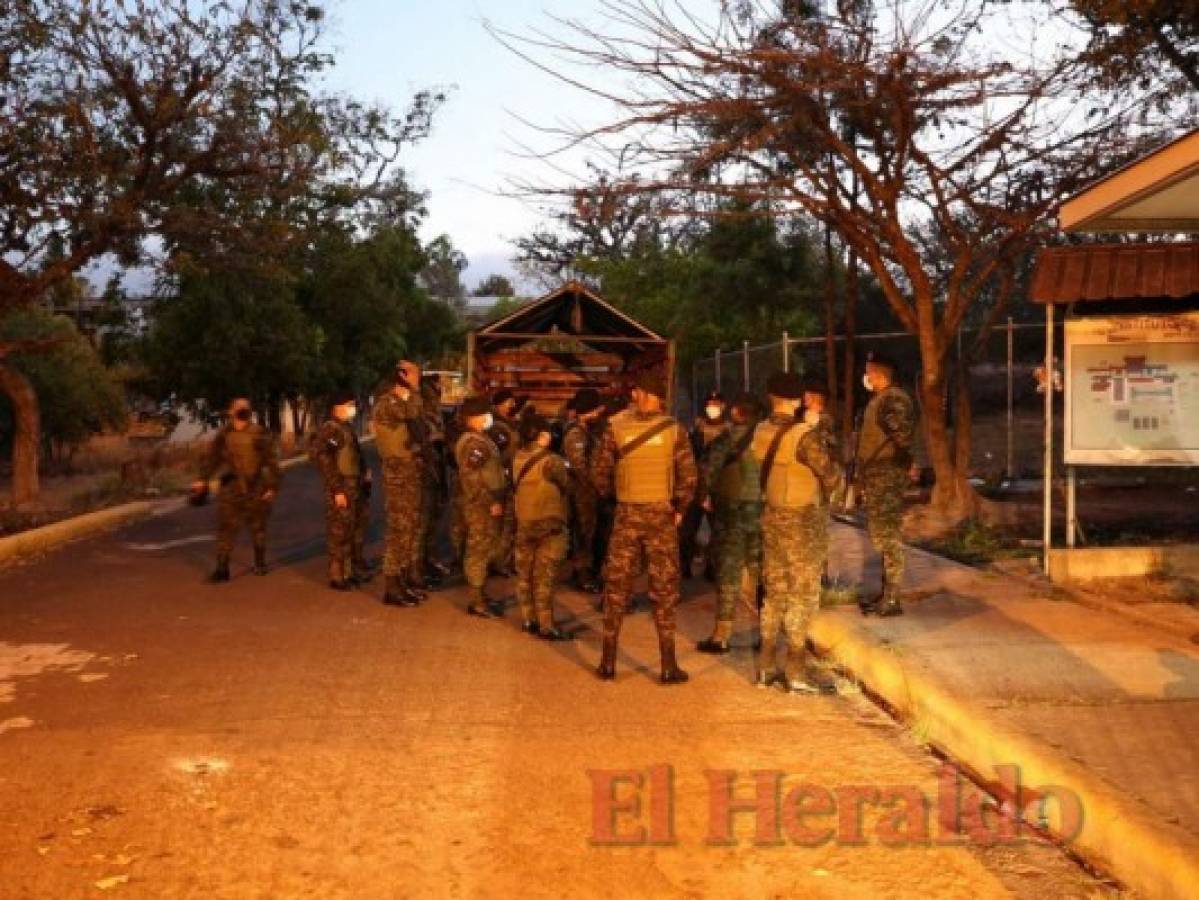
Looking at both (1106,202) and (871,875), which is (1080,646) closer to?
(1106,202)

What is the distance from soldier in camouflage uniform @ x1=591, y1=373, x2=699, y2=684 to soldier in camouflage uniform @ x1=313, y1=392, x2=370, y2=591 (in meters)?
3.98

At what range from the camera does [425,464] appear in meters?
10.9

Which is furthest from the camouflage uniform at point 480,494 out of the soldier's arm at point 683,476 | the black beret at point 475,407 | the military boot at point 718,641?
the soldier's arm at point 683,476

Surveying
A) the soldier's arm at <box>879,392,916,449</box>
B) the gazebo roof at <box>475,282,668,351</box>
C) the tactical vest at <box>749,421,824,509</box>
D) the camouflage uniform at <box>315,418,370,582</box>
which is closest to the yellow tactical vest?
the soldier's arm at <box>879,392,916,449</box>

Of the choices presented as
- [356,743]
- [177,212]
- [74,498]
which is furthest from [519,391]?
[356,743]

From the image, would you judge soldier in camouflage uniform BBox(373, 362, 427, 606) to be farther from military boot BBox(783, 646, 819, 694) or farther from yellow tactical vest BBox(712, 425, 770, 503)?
military boot BBox(783, 646, 819, 694)

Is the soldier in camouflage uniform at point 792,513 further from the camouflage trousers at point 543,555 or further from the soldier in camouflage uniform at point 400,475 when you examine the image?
the soldier in camouflage uniform at point 400,475

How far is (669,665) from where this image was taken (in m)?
7.62

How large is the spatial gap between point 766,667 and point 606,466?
150 cm

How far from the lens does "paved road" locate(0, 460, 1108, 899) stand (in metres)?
4.68

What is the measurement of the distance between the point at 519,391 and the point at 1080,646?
10.4 metres

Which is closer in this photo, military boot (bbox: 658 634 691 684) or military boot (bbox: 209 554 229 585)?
military boot (bbox: 658 634 691 684)

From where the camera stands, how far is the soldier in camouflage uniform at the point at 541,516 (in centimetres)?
895

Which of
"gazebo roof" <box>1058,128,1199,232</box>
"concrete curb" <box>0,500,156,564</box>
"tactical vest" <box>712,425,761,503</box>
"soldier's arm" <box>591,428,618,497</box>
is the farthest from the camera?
"concrete curb" <box>0,500,156,564</box>
